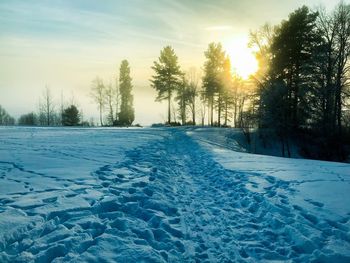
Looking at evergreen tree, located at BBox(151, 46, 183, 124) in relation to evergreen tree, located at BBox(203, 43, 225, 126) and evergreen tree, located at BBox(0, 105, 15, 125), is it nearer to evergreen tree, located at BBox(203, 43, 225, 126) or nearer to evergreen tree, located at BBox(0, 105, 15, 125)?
evergreen tree, located at BBox(203, 43, 225, 126)

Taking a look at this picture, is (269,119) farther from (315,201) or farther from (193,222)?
(193,222)

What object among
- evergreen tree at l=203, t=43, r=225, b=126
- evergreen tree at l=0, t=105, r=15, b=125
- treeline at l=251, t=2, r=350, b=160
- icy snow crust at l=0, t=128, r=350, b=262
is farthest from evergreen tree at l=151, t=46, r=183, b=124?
evergreen tree at l=0, t=105, r=15, b=125

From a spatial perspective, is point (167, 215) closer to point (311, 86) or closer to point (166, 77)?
point (311, 86)

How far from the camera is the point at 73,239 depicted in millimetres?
4152

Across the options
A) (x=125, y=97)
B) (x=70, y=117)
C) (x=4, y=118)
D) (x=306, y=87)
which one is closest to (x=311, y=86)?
(x=306, y=87)

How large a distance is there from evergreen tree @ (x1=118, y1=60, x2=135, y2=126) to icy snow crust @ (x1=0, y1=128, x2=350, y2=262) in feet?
157

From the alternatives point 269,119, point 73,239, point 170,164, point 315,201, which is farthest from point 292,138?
point 73,239

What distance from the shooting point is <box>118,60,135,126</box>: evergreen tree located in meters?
56.4

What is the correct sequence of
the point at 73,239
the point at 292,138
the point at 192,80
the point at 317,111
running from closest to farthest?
the point at 73,239 < the point at 317,111 < the point at 292,138 < the point at 192,80

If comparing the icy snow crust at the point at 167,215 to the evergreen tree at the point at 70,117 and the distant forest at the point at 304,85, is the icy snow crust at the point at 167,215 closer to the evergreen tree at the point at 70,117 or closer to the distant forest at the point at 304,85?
the distant forest at the point at 304,85

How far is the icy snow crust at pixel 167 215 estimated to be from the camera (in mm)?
3988

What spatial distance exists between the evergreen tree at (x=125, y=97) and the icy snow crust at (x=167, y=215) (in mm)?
47732

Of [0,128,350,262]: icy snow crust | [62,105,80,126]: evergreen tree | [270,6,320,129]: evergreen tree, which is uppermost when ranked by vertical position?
[270,6,320,129]: evergreen tree

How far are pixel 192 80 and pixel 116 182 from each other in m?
60.0
